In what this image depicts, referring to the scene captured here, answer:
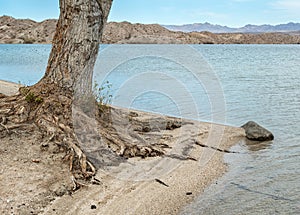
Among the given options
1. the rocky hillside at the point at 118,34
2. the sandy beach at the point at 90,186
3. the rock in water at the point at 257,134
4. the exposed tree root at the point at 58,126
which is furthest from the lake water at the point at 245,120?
the rocky hillside at the point at 118,34

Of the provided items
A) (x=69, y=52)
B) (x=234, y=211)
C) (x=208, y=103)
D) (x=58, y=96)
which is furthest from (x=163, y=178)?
(x=208, y=103)

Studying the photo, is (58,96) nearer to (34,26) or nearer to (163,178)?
(163,178)

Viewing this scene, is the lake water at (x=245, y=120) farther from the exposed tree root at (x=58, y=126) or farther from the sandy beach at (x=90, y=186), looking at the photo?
the exposed tree root at (x=58, y=126)

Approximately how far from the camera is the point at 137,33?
128250 millimetres

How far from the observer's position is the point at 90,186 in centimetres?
715

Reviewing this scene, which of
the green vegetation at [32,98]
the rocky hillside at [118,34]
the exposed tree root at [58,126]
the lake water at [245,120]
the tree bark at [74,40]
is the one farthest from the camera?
the rocky hillside at [118,34]

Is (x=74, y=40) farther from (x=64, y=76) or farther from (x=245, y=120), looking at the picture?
(x=245, y=120)

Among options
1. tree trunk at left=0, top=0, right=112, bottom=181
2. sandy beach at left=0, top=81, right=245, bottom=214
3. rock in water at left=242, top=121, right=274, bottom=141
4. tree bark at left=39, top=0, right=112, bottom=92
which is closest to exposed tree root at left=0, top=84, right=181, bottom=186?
tree trunk at left=0, top=0, right=112, bottom=181

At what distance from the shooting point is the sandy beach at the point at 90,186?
251 inches

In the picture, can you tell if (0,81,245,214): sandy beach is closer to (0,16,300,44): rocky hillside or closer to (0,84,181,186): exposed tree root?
(0,84,181,186): exposed tree root

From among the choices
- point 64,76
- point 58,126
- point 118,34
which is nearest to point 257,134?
point 64,76

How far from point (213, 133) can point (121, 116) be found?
342 centimetres

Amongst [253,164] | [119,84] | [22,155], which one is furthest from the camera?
[119,84]

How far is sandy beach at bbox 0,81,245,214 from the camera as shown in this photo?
251 inches
